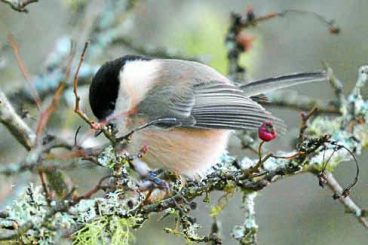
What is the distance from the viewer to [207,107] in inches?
163

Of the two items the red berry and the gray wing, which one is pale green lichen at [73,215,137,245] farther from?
the gray wing

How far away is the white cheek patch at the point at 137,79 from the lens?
12.7 ft

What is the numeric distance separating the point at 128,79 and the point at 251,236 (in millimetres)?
1401

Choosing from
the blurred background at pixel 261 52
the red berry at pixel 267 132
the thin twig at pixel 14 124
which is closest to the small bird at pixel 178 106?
the blurred background at pixel 261 52

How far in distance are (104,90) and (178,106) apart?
1.59 feet

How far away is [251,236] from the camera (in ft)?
8.97

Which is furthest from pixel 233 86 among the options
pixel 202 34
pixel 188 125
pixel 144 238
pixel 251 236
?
pixel 251 236

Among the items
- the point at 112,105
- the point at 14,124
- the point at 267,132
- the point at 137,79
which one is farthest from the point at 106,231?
the point at 137,79

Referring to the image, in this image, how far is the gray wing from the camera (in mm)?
3891

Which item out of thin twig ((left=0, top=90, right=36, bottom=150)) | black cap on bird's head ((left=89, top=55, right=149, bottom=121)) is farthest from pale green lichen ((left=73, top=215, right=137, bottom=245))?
black cap on bird's head ((left=89, top=55, right=149, bottom=121))

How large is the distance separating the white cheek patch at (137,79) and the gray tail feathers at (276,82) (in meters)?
0.49

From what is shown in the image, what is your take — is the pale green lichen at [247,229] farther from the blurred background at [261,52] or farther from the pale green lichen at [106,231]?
the blurred background at [261,52]

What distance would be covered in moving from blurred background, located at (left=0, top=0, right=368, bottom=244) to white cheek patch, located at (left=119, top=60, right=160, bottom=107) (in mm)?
318

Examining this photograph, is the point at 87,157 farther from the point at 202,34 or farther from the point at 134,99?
the point at 202,34
